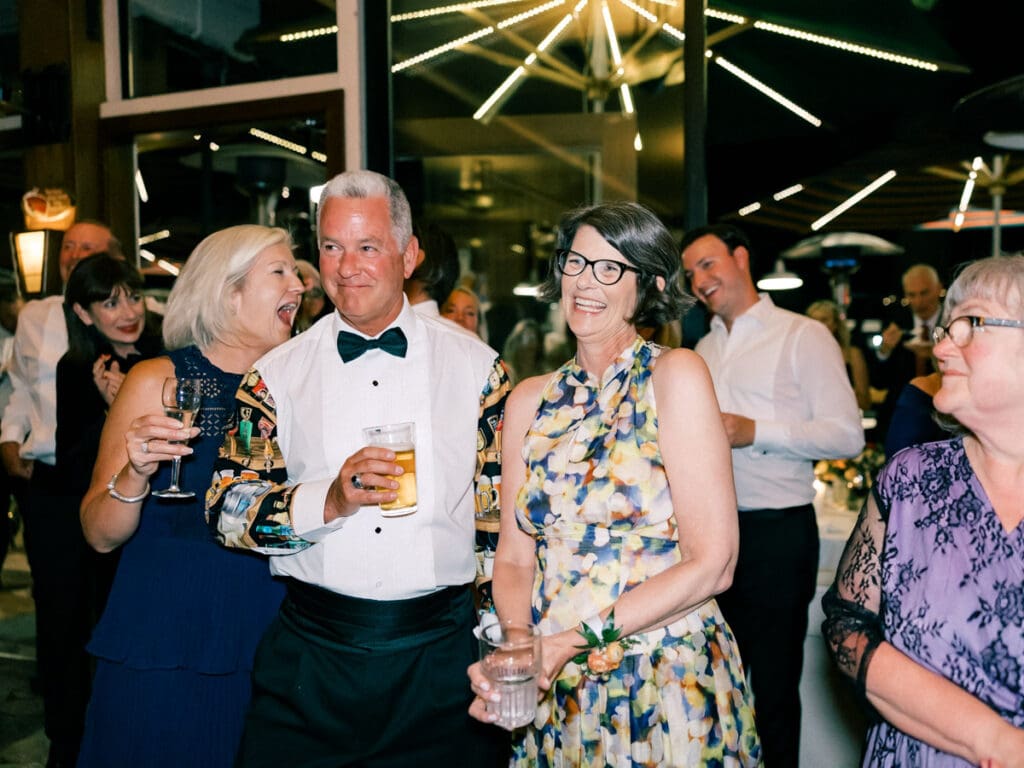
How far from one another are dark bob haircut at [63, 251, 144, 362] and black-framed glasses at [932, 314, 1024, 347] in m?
2.75

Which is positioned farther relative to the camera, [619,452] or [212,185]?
[212,185]

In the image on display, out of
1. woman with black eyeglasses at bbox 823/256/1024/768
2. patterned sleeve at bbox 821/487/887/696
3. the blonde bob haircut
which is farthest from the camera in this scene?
the blonde bob haircut

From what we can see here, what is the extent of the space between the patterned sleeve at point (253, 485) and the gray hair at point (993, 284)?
1347 millimetres

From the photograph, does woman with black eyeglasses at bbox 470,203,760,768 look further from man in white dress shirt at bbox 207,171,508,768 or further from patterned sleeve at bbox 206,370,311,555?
patterned sleeve at bbox 206,370,311,555

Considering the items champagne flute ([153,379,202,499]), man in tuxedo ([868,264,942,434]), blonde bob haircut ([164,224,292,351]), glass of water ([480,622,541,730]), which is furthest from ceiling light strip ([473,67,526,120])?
glass of water ([480,622,541,730])

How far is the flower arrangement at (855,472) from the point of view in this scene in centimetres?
392

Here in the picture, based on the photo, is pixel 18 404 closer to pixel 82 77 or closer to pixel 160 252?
pixel 160 252

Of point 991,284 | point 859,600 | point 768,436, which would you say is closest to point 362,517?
point 859,600

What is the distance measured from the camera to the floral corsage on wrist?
167 cm

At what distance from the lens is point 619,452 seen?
180 cm

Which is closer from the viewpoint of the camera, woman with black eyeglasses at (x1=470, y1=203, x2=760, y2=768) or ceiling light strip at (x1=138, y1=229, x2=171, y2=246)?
woman with black eyeglasses at (x1=470, y1=203, x2=760, y2=768)

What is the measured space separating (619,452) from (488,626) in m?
0.45

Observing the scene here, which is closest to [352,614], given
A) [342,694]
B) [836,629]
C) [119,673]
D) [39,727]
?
[342,694]

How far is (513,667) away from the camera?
5.00 ft
